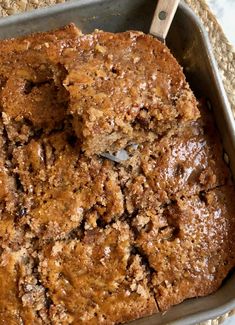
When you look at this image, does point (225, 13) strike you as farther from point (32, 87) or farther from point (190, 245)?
point (190, 245)

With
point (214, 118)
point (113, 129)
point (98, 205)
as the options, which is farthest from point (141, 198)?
point (214, 118)

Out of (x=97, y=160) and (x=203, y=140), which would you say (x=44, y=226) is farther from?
(x=203, y=140)

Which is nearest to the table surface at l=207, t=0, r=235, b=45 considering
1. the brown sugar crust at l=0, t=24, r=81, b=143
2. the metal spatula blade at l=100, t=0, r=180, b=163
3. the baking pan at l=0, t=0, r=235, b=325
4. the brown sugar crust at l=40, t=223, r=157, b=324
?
the baking pan at l=0, t=0, r=235, b=325

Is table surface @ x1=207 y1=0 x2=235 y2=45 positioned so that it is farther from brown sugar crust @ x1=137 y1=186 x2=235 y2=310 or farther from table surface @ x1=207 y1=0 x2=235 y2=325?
brown sugar crust @ x1=137 y1=186 x2=235 y2=310

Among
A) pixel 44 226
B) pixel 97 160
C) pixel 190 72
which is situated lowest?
pixel 44 226

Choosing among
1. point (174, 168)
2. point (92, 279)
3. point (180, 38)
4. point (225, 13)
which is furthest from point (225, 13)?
point (92, 279)

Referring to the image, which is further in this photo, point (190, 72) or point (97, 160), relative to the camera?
point (190, 72)
